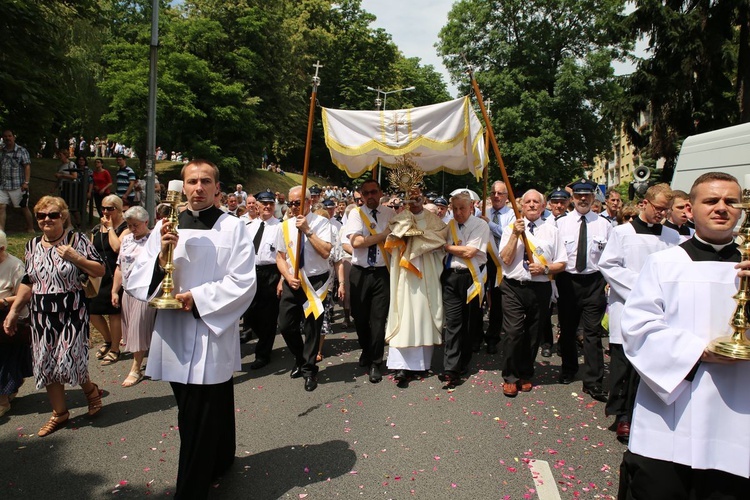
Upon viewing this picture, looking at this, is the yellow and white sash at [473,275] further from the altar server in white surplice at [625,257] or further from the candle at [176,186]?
the candle at [176,186]

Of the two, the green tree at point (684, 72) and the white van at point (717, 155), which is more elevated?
the green tree at point (684, 72)

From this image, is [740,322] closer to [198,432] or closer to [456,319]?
[198,432]

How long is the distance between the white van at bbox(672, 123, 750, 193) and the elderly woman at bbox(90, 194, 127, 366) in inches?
276

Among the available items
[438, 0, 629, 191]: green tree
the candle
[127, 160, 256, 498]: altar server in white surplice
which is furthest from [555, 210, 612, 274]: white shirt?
[438, 0, 629, 191]: green tree

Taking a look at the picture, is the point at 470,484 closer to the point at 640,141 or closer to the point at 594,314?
the point at 594,314

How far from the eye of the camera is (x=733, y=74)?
2125 centimetres

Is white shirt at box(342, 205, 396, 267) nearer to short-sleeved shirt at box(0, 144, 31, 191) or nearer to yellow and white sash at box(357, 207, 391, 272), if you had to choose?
yellow and white sash at box(357, 207, 391, 272)

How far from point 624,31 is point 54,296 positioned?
2088 centimetres

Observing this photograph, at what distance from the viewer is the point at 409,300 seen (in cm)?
609

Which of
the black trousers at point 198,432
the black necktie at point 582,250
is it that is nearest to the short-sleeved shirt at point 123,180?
the black necktie at point 582,250

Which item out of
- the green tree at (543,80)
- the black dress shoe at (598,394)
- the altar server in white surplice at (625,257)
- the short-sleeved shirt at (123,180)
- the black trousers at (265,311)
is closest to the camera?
the altar server in white surplice at (625,257)

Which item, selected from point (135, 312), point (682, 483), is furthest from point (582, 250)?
point (135, 312)

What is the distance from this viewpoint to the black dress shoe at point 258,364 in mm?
6613

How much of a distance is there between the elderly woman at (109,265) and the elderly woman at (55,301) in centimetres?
186
